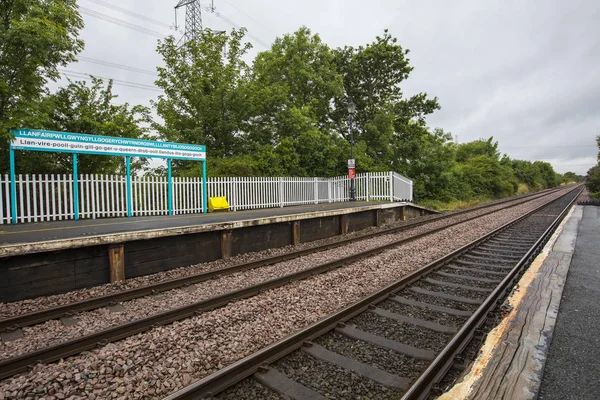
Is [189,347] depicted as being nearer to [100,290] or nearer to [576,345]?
[100,290]

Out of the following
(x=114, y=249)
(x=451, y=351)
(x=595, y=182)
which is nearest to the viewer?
(x=451, y=351)

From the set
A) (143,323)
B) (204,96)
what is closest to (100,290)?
(143,323)

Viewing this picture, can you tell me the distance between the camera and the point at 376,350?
3.31 metres

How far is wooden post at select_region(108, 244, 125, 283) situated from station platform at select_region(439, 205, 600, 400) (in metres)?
5.62

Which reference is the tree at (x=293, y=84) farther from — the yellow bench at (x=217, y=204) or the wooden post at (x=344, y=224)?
the wooden post at (x=344, y=224)

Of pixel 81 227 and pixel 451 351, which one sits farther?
pixel 81 227

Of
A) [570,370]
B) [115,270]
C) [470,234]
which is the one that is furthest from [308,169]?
[570,370]

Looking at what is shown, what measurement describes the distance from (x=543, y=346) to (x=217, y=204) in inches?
440

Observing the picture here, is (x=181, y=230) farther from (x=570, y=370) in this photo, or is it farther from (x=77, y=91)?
(x=77, y=91)

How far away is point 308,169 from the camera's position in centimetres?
1945

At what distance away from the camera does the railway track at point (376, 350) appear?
8.71ft

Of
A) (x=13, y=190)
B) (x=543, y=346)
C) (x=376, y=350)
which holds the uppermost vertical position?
(x=13, y=190)

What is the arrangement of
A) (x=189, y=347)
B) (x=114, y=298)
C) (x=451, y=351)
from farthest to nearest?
(x=114, y=298) < (x=189, y=347) < (x=451, y=351)

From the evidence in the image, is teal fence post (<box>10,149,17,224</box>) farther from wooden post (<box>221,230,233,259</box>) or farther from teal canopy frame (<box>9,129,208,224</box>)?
wooden post (<box>221,230,233,259</box>)
